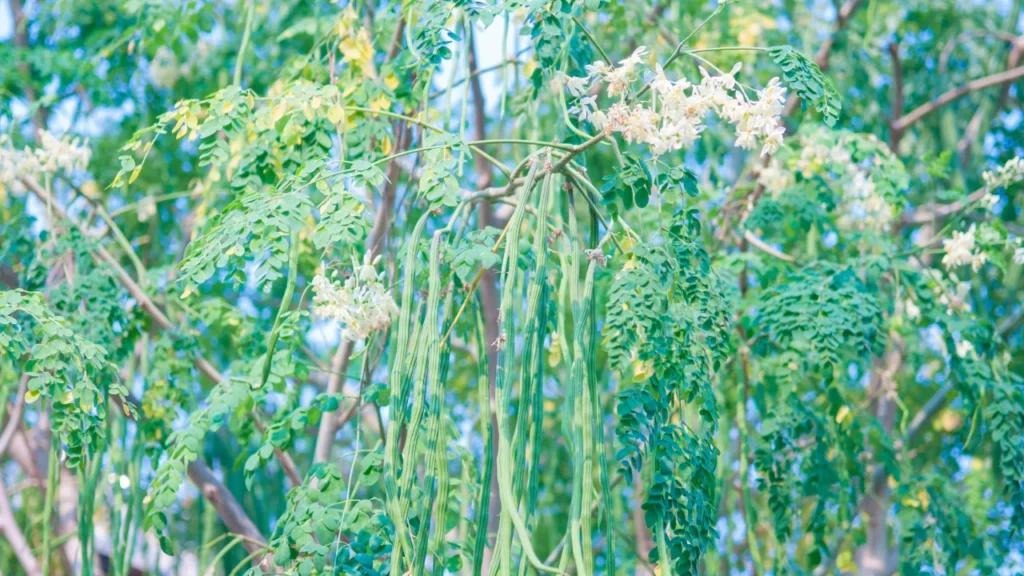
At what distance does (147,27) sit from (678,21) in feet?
5.20

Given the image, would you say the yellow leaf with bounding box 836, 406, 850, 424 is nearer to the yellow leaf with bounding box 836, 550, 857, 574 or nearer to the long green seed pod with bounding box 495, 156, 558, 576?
the yellow leaf with bounding box 836, 550, 857, 574

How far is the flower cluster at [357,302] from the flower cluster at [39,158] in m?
1.21

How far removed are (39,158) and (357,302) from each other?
1.35 meters

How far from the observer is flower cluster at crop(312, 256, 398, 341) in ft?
6.63

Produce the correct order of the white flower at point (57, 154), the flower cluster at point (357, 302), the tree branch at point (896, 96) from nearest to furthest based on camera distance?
1. the flower cluster at point (357, 302)
2. the white flower at point (57, 154)
3. the tree branch at point (896, 96)

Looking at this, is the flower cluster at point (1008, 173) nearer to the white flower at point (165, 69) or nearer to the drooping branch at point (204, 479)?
the drooping branch at point (204, 479)

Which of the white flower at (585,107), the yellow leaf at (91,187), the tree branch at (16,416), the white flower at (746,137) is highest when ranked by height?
the yellow leaf at (91,187)

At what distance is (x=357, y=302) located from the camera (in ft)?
6.66

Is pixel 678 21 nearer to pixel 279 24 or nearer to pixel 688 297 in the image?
pixel 279 24

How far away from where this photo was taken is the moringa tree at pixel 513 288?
1906 mm

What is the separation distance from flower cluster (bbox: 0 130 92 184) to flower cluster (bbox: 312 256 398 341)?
1.21m

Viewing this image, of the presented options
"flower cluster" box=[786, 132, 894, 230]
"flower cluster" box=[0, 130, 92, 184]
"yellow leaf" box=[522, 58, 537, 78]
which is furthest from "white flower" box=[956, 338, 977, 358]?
"flower cluster" box=[0, 130, 92, 184]

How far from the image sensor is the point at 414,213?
3.38 meters

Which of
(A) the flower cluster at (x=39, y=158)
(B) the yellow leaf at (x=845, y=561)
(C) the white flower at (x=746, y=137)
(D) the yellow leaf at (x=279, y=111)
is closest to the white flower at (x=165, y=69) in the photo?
(A) the flower cluster at (x=39, y=158)
